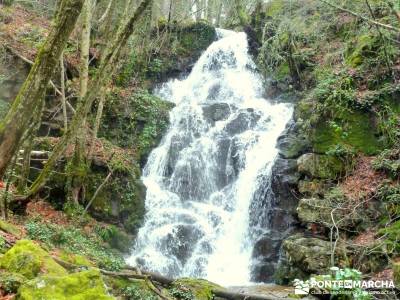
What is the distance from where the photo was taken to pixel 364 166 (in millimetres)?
10375

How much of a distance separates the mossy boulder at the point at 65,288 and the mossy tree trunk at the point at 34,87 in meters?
1.70

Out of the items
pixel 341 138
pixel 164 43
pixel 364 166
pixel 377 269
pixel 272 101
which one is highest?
pixel 164 43

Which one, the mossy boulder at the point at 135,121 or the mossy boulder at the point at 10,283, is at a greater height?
the mossy boulder at the point at 135,121

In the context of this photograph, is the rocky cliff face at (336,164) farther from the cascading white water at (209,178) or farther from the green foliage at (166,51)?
the green foliage at (166,51)

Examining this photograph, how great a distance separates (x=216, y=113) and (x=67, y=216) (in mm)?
7119

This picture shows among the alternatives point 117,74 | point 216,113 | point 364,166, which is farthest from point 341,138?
point 117,74

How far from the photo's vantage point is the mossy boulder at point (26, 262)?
4309 mm

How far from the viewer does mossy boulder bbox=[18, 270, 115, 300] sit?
3.50m

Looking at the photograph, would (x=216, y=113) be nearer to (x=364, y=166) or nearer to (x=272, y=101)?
(x=272, y=101)

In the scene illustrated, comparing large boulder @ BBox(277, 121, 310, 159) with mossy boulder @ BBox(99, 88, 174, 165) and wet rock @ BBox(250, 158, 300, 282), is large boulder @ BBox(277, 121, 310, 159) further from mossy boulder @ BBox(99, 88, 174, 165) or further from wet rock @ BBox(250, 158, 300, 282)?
mossy boulder @ BBox(99, 88, 174, 165)

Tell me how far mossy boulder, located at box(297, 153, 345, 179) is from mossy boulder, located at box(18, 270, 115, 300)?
7.63 metres

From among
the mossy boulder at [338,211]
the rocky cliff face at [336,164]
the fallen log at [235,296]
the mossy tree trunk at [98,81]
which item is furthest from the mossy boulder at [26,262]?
the mossy boulder at [338,211]

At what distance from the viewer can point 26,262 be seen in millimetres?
4391

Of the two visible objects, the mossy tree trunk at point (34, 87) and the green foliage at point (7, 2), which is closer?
the mossy tree trunk at point (34, 87)
